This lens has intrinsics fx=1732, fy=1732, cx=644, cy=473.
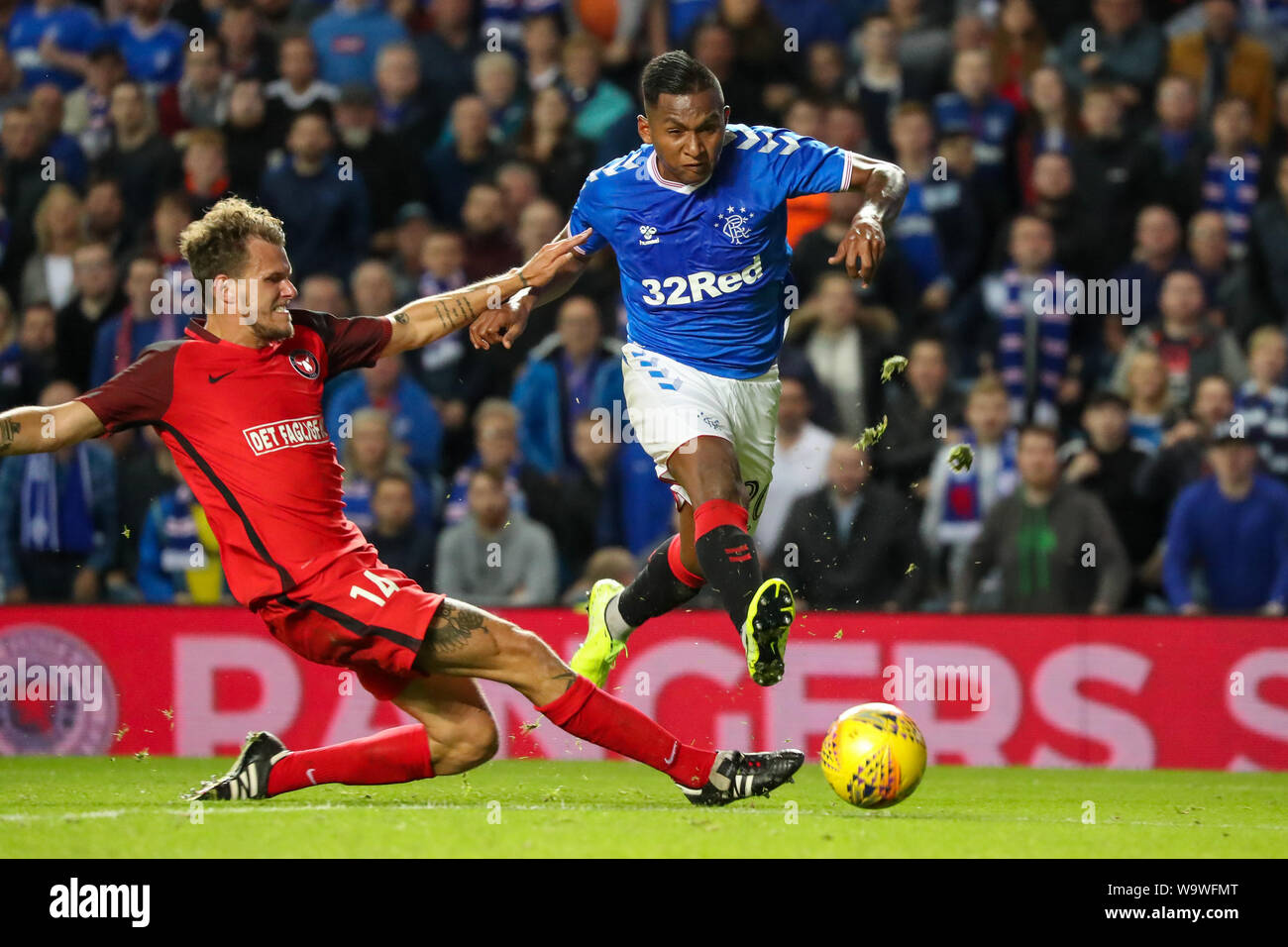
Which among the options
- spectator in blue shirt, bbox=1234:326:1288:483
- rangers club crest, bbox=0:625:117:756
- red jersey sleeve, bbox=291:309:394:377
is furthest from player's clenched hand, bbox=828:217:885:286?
rangers club crest, bbox=0:625:117:756

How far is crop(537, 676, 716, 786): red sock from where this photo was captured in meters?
5.77

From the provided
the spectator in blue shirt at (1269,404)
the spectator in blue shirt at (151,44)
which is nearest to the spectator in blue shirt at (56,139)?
the spectator in blue shirt at (151,44)

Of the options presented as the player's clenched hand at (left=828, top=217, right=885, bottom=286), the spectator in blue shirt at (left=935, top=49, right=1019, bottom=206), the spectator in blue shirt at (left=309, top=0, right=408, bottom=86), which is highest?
the spectator in blue shirt at (left=309, top=0, right=408, bottom=86)

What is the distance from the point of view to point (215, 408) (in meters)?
Answer: 5.54

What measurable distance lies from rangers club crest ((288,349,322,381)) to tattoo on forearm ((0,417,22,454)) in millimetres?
905

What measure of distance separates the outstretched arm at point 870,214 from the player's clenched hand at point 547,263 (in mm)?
1034

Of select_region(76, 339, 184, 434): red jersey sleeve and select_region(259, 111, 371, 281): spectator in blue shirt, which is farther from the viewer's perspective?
select_region(259, 111, 371, 281): spectator in blue shirt

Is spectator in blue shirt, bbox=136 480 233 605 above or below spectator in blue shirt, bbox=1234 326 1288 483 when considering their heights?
below

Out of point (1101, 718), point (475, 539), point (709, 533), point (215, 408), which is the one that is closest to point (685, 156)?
point (709, 533)

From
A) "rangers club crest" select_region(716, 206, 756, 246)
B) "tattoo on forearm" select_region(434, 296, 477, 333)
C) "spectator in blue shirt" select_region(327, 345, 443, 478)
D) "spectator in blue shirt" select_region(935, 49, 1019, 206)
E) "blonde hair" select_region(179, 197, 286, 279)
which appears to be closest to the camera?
"blonde hair" select_region(179, 197, 286, 279)

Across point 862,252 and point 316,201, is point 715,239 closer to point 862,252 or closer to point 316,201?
point 862,252

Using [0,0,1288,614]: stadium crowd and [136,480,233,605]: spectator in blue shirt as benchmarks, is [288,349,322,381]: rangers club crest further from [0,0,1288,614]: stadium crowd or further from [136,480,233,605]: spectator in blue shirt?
[136,480,233,605]: spectator in blue shirt

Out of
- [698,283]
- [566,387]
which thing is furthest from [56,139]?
[698,283]

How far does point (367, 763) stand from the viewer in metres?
6.02
